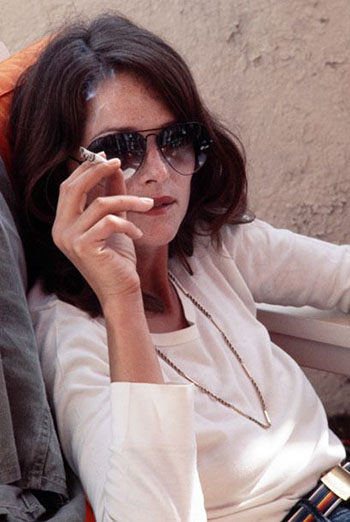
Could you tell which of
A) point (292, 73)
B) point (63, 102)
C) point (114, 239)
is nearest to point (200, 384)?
point (114, 239)

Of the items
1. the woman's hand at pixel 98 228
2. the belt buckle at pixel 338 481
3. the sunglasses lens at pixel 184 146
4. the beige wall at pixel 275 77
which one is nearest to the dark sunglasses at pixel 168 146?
the sunglasses lens at pixel 184 146

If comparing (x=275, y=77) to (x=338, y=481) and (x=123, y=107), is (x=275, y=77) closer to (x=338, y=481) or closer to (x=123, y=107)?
(x=123, y=107)

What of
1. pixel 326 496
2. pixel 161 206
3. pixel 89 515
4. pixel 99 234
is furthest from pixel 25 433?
pixel 326 496

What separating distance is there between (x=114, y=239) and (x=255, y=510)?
44cm

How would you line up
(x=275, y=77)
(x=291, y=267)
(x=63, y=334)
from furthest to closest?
(x=275, y=77) → (x=291, y=267) → (x=63, y=334)

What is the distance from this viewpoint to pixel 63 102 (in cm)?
134

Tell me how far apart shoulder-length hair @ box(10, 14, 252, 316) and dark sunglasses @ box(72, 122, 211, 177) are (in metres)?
0.03

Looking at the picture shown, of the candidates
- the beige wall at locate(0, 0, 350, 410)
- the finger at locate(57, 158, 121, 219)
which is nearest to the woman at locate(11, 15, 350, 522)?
the finger at locate(57, 158, 121, 219)

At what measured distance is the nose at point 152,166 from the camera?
1.31 m

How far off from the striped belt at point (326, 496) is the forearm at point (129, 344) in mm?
348

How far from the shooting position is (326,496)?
1415 millimetres

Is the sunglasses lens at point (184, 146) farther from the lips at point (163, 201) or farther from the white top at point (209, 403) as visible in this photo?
the white top at point (209, 403)

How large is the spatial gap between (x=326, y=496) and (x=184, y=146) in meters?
0.56

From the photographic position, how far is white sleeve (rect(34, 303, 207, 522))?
1.11 metres
